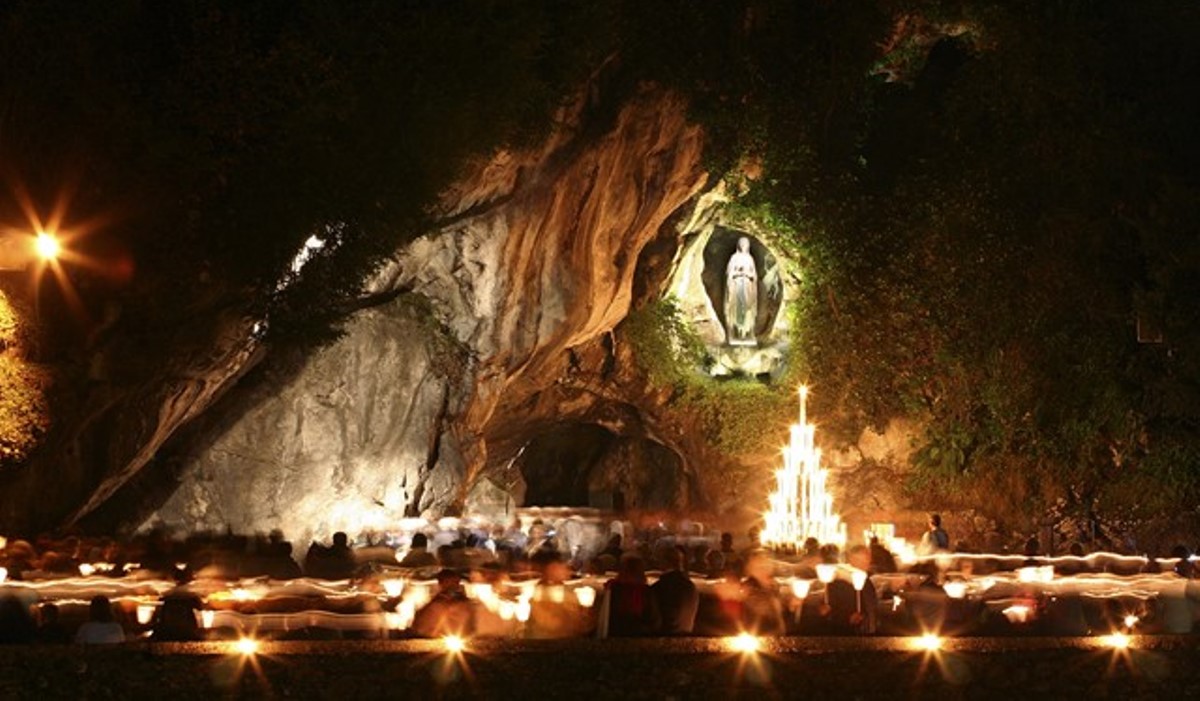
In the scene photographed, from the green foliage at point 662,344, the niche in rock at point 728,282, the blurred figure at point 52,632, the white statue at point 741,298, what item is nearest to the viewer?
the blurred figure at point 52,632

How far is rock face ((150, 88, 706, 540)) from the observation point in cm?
2338

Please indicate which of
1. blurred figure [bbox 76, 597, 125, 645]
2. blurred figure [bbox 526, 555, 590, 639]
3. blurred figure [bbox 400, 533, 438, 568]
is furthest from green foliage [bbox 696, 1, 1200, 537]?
blurred figure [bbox 76, 597, 125, 645]

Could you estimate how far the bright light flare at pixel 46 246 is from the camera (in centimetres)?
1573

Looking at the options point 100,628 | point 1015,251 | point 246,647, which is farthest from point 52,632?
point 1015,251

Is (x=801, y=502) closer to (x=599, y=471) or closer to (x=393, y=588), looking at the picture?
(x=393, y=588)

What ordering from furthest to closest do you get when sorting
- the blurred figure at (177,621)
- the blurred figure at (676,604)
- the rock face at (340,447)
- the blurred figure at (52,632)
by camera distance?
the rock face at (340,447), the blurred figure at (676,604), the blurred figure at (52,632), the blurred figure at (177,621)

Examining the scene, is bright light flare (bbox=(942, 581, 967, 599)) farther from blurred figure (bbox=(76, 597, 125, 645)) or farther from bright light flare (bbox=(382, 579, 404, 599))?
blurred figure (bbox=(76, 597, 125, 645))

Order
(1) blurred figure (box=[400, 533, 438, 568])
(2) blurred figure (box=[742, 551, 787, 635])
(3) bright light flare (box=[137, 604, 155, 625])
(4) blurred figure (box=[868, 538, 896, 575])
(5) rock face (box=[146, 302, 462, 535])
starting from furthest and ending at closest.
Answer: (5) rock face (box=[146, 302, 462, 535]) < (4) blurred figure (box=[868, 538, 896, 575]) < (1) blurred figure (box=[400, 533, 438, 568]) < (3) bright light flare (box=[137, 604, 155, 625]) < (2) blurred figure (box=[742, 551, 787, 635])

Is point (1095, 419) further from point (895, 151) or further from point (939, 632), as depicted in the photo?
point (939, 632)

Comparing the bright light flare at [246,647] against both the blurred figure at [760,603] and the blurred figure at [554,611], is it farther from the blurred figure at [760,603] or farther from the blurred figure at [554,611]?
the blurred figure at [760,603]

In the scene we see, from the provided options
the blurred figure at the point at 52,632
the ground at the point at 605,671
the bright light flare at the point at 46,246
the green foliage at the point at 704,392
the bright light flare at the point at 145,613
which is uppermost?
the green foliage at the point at 704,392

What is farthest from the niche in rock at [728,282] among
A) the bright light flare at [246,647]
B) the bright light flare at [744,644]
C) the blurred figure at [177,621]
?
the bright light flare at [246,647]

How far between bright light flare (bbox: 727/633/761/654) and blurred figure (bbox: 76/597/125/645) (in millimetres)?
3945

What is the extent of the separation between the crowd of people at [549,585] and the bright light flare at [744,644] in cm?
53
